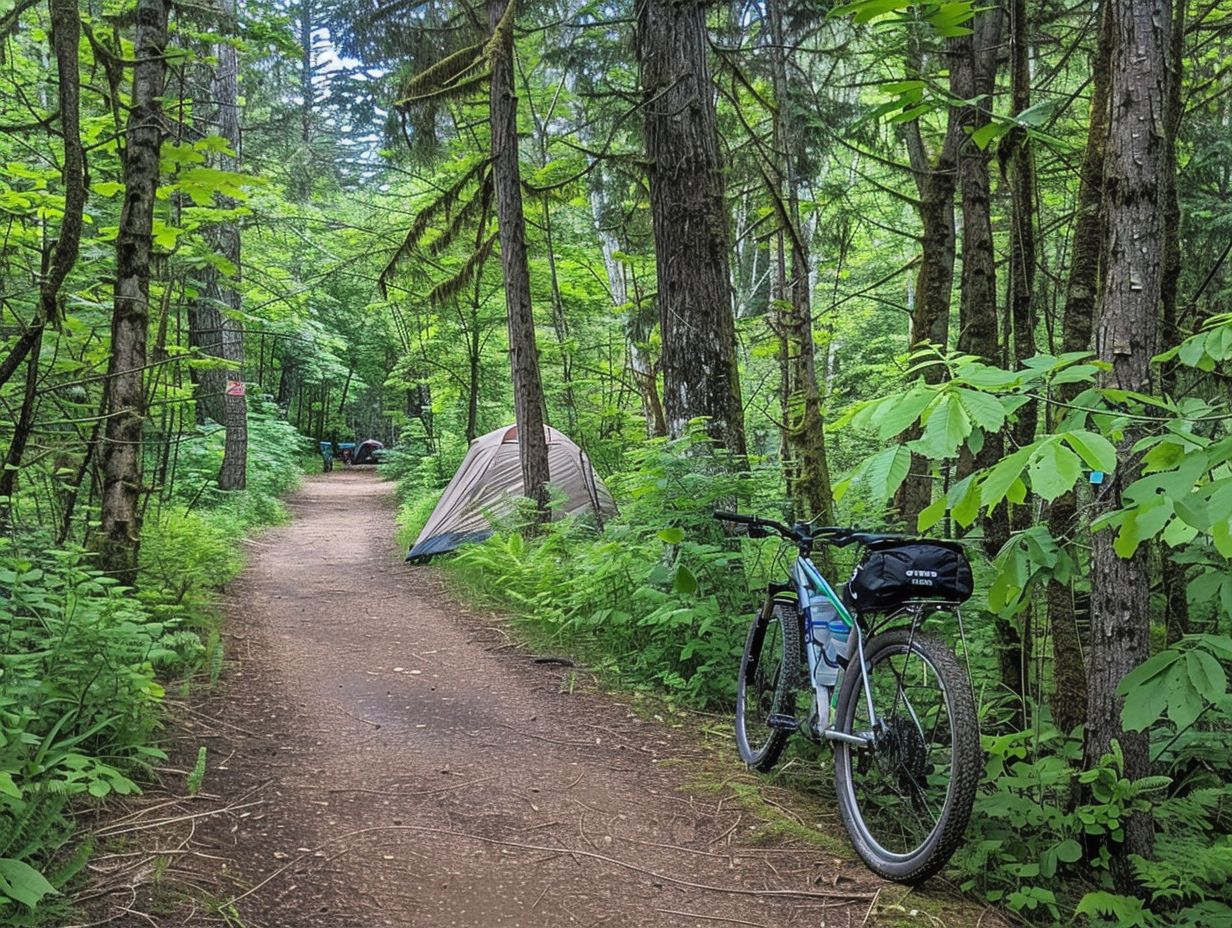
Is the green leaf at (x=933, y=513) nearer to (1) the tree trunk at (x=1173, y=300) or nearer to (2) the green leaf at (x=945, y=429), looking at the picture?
(2) the green leaf at (x=945, y=429)

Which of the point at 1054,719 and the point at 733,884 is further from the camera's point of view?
the point at 1054,719

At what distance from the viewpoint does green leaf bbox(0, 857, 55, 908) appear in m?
2.12

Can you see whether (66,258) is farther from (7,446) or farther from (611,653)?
(611,653)

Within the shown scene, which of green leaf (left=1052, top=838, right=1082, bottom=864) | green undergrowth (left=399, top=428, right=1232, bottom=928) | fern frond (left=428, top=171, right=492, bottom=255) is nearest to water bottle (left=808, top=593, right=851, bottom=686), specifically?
green undergrowth (left=399, top=428, right=1232, bottom=928)

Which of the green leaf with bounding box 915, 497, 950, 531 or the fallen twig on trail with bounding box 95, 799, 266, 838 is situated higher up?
the green leaf with bounding box 915, 497, 950, 531

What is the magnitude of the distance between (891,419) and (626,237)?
8.48 m

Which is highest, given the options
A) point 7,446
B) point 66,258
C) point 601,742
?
point 66,258

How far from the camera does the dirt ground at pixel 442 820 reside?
2.68 meters

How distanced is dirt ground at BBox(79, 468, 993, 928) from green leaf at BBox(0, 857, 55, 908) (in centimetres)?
26

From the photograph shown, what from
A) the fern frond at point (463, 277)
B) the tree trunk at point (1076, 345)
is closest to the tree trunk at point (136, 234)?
the tree trunk at point (1076, 345)

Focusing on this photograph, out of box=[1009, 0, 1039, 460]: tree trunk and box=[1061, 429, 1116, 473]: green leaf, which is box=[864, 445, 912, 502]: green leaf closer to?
box=[1061, 429, 1116, 473]: green leaf

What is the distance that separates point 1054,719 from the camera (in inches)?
146

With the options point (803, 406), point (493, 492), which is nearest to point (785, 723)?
point (803, 406)

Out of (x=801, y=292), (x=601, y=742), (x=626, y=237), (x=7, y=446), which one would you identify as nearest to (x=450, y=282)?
(x=626, y=237)
